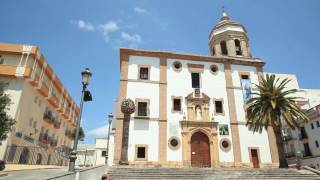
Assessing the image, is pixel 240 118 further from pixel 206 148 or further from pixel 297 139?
pixel 297 139

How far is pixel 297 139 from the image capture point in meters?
38.5

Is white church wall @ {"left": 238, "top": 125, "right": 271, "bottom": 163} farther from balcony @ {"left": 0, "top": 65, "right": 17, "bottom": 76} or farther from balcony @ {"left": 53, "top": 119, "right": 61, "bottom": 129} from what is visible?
balcony @ {"left": 53, "top": 119, "right": 61, "bottom": 129}

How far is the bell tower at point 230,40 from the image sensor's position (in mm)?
30438

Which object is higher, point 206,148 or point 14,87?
point 14,87

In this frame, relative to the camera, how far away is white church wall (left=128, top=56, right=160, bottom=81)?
87.1 ft

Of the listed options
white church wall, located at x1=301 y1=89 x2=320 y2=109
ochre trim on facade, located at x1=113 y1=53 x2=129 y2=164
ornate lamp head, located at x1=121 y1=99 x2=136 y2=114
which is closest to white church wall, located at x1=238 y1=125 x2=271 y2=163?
ornate lamp head, located at x1=121 y1=99 x2=136 y2=114

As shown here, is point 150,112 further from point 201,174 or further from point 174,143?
point 201,174

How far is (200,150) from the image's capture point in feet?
80.8

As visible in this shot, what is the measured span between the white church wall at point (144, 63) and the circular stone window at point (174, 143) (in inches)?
258

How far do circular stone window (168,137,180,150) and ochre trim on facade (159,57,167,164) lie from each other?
20.4 inches

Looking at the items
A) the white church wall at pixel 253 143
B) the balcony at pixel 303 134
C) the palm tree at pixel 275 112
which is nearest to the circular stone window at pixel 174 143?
the white church wall at pixel 253 143

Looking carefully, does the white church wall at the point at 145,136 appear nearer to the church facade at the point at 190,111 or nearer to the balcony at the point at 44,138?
the church facade at the point at 190,111

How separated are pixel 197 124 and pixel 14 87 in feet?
61.6

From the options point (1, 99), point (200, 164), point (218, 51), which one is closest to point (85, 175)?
point (1, 99)
